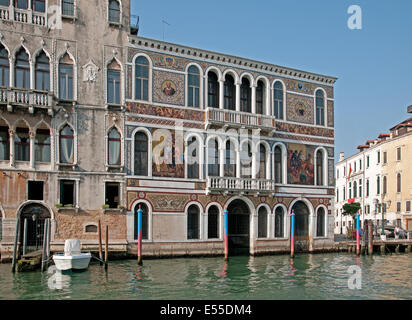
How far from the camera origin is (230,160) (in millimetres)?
23734

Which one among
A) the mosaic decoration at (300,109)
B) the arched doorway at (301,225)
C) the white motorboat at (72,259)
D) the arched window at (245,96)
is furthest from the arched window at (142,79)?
the arched doorway at (301,225)

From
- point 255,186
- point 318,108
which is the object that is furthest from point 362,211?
point 255,186

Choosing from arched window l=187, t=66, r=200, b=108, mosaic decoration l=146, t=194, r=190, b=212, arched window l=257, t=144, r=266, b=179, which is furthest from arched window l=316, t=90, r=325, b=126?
mosaic decoration l=146, t=194, r=190, b=212

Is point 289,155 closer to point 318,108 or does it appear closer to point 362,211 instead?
point 318,108

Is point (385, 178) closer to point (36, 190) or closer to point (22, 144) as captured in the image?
point (36, 190)

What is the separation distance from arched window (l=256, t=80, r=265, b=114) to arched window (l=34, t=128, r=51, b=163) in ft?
34.8

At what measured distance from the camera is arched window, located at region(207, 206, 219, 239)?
22.9 m

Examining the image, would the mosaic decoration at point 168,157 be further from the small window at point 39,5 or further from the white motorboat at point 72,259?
the small window at point 39,5

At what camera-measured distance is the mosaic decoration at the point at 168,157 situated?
70.8ft

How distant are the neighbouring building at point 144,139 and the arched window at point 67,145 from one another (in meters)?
0.04

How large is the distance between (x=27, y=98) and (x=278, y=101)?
492 inches

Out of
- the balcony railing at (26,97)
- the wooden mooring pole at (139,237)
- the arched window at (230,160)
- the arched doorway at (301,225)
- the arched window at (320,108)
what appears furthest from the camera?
the arched window at (320,108)

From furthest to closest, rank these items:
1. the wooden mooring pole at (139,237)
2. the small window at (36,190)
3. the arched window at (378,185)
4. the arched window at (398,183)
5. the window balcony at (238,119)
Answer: the arched window at (378,185) < the arched window at (398,183) < the window balcony at (238,119) < the small window at (36,190) < the wooden mooring pole at (139,237)

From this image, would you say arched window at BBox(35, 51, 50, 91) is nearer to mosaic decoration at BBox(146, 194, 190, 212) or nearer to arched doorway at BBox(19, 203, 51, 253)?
arched doorway at BBox(19, 203, 51, 253)
